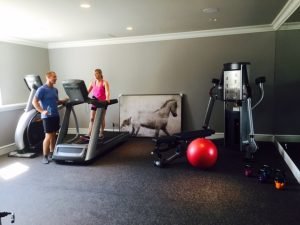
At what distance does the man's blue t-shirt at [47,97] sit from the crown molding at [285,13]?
368 centimetres

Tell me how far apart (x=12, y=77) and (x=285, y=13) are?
5.11 meters

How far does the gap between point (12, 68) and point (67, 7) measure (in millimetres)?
2547

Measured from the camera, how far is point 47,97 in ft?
12.9

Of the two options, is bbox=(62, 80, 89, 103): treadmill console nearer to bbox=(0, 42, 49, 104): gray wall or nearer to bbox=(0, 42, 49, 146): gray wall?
bbox=(0, 42, 49, 146): gray wall

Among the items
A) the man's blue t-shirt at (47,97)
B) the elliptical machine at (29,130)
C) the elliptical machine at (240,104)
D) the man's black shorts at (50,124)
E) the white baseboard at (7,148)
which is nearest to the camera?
the man's blue t-shirt at (47,97)

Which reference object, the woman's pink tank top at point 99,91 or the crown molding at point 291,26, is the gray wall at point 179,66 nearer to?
the crown molding at point 291,26

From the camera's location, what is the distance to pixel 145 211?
2.52m

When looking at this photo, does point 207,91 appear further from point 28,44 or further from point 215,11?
point 28,44

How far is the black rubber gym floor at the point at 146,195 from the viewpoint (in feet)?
7.85

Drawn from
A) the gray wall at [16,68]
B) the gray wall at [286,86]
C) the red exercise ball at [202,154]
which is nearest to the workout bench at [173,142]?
the red exercise ball at [202,154]

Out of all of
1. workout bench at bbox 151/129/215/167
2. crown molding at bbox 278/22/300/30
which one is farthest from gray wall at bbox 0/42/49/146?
crown molding at bbox 278/22/300/30

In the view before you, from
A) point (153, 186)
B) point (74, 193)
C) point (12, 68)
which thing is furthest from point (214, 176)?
point (12, 68)

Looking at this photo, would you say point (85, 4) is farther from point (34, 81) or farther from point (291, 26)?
point (291, 26)

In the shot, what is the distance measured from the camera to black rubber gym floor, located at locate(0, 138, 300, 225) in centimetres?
239
